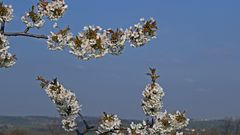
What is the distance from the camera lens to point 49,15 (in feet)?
22.0

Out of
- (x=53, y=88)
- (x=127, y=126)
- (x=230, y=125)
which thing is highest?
(x=230, y=125)

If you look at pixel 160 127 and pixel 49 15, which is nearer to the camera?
pixel 49 15

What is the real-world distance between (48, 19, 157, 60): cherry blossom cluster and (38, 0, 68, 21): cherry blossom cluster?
231 millimetres

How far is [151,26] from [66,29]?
1103 mm

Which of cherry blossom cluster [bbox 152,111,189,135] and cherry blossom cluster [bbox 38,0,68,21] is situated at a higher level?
cherry blossom cluster [bbox 38,0,68,21]

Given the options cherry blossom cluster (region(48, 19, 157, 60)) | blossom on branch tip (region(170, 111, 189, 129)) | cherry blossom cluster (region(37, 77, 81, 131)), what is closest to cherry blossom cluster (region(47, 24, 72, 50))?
cherry blossom cluster (region(48, 19, 157, 60))

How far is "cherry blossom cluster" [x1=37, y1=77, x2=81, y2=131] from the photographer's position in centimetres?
845

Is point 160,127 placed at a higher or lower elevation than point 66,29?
lower

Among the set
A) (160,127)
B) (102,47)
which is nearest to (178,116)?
(160,127)

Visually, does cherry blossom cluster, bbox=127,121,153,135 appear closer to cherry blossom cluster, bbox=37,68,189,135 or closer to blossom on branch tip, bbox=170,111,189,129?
cherry blossom cluster, bbox=37,68,189,135

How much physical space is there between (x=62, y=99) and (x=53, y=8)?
85.7 inches

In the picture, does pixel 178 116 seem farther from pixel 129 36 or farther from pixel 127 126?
pixel 129 36

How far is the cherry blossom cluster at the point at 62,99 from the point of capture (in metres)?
8.45

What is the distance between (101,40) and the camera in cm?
646
